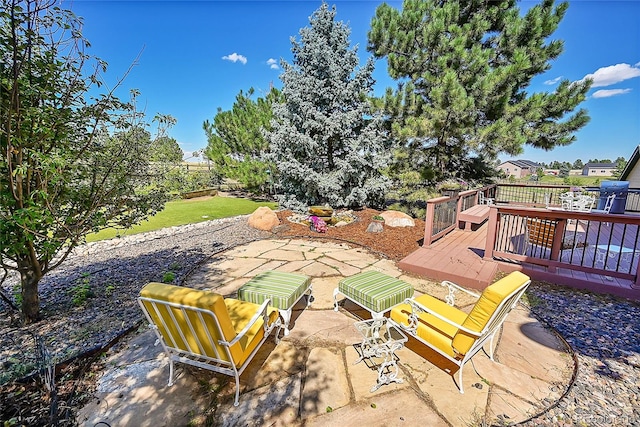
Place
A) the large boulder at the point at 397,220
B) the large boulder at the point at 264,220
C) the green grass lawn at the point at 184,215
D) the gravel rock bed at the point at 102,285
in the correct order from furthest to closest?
the green grass lawn at the point at 184,215 < the large boulder at the point at 264,220 < the large boulder at the point at 397,220 < the gravel rock bed at the point at 102,285

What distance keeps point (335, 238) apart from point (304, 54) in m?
7.05

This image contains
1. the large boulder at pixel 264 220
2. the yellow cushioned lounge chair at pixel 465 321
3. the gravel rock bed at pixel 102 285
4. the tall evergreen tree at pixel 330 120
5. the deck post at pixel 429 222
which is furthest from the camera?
the tall evergreen tree at pixel 330 120

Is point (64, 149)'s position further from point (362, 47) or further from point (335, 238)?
point (362, 47)

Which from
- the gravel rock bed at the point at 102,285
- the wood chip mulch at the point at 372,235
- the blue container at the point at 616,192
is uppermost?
the blue container at the point at 616,192

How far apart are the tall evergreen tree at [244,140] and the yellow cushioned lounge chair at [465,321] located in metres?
11.9

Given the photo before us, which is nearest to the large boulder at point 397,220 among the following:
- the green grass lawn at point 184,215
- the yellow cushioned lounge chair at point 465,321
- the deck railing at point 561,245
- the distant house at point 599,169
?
the deck railing at point 561,245

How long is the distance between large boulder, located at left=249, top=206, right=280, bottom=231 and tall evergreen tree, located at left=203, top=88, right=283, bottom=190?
5300 mm

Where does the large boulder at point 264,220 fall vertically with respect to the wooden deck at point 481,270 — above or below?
above

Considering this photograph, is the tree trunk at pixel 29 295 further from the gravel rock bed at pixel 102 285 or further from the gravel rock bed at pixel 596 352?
the gravel rock bed at pixel 596 352

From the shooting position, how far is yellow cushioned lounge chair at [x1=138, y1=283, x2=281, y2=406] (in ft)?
6.81

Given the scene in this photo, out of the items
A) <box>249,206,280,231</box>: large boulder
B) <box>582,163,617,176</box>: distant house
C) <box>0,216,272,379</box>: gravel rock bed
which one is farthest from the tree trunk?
<box>582,163,617,176</box>: distant house

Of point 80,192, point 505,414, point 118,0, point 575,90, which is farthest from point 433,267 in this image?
point 118,0

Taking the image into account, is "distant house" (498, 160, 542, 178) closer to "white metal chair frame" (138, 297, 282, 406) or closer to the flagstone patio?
the flagstone patio

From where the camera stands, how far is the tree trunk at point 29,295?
136 inches
